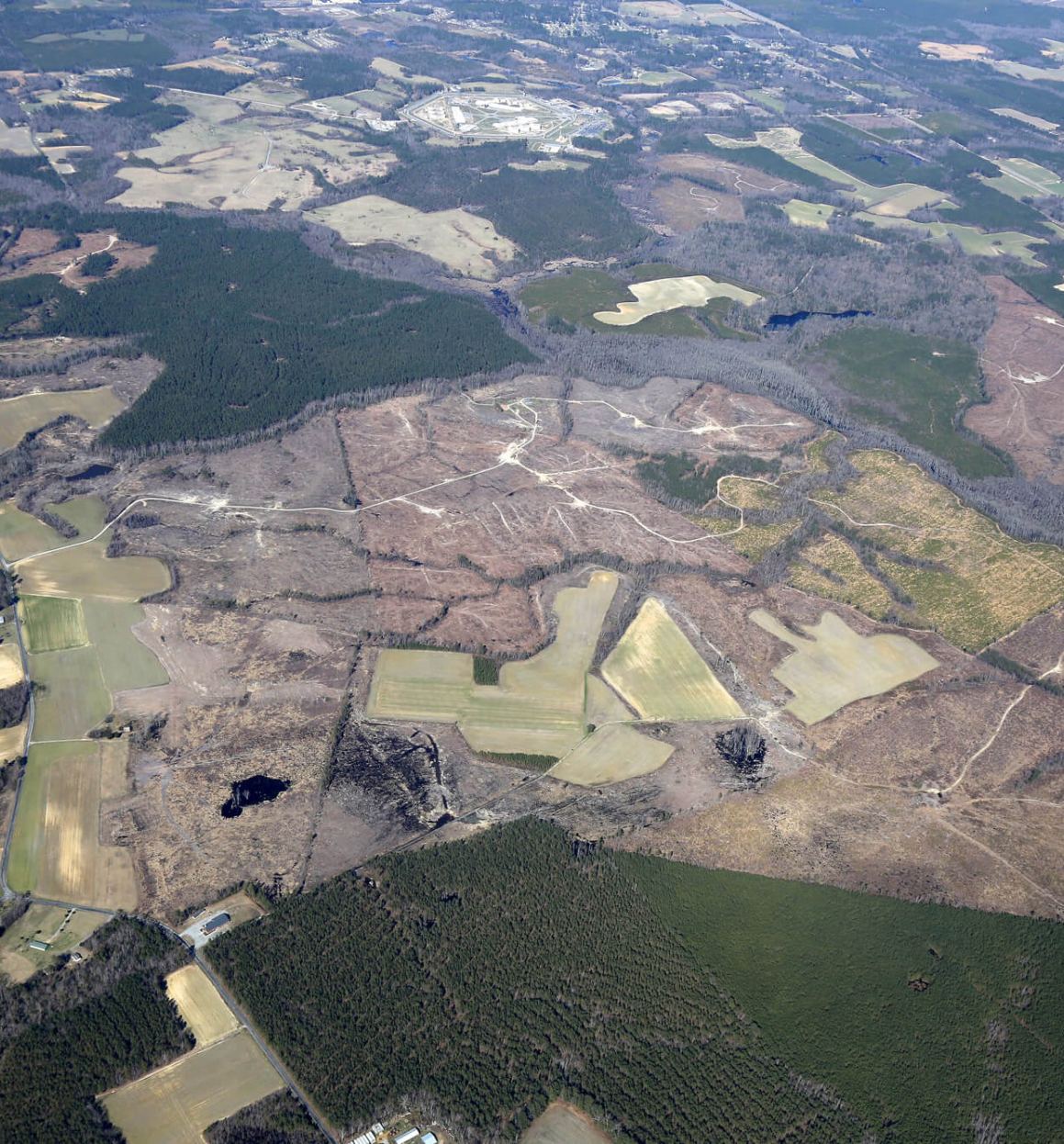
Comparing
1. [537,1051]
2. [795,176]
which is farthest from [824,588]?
[795,176]

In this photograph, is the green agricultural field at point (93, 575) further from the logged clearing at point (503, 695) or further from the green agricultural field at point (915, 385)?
the green agricultural field at point (915, 385)

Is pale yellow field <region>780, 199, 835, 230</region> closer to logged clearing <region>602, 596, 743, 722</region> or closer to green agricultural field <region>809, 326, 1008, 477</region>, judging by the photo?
green agricultural field <region>809, 326, 1008, 477</region>

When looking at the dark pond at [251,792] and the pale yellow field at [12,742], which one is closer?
the dark pond at [251,792]

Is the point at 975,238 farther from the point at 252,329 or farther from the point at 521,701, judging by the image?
the point at 521,701

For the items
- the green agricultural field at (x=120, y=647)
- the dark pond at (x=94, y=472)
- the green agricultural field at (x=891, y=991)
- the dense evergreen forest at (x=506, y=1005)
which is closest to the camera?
the dense evergreen forest at (x=506, y=1005)

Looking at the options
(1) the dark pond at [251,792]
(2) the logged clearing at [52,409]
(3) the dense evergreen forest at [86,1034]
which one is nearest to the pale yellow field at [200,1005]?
(3) the dense evergreen forest at [86,1034]

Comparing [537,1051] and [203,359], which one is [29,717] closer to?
[537,1051]
